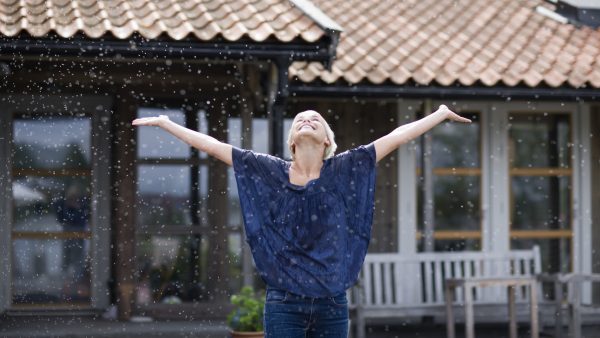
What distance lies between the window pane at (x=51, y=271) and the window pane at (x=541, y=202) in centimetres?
455

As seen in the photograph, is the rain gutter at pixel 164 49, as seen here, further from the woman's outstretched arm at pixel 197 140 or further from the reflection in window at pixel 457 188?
the woman's outstretched arm at pixel 197 140

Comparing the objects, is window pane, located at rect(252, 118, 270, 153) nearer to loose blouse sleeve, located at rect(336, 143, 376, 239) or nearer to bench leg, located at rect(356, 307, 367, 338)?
bench leg, located at rect(356, 307, 367, 338)

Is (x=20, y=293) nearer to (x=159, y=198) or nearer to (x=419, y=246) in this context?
(x=159, y=198)

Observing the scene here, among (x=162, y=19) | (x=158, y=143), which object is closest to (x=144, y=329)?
(x=158, y=143)

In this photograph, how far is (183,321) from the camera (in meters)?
9.48

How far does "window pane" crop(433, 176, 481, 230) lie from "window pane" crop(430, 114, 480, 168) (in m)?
0.16

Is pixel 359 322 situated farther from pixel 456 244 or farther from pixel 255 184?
pixel 255 184

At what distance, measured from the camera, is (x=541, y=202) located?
1070cm

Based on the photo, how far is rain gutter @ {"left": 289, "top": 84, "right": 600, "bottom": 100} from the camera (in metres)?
9.28

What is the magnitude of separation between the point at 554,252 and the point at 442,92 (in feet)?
8.23

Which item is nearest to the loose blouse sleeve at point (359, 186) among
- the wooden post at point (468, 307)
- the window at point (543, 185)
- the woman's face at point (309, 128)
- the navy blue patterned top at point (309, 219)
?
the navy blue patterned top at point (309, 219)

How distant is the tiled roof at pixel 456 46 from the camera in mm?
9516

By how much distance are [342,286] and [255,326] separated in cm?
434

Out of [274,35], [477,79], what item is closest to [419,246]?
[477,79]
